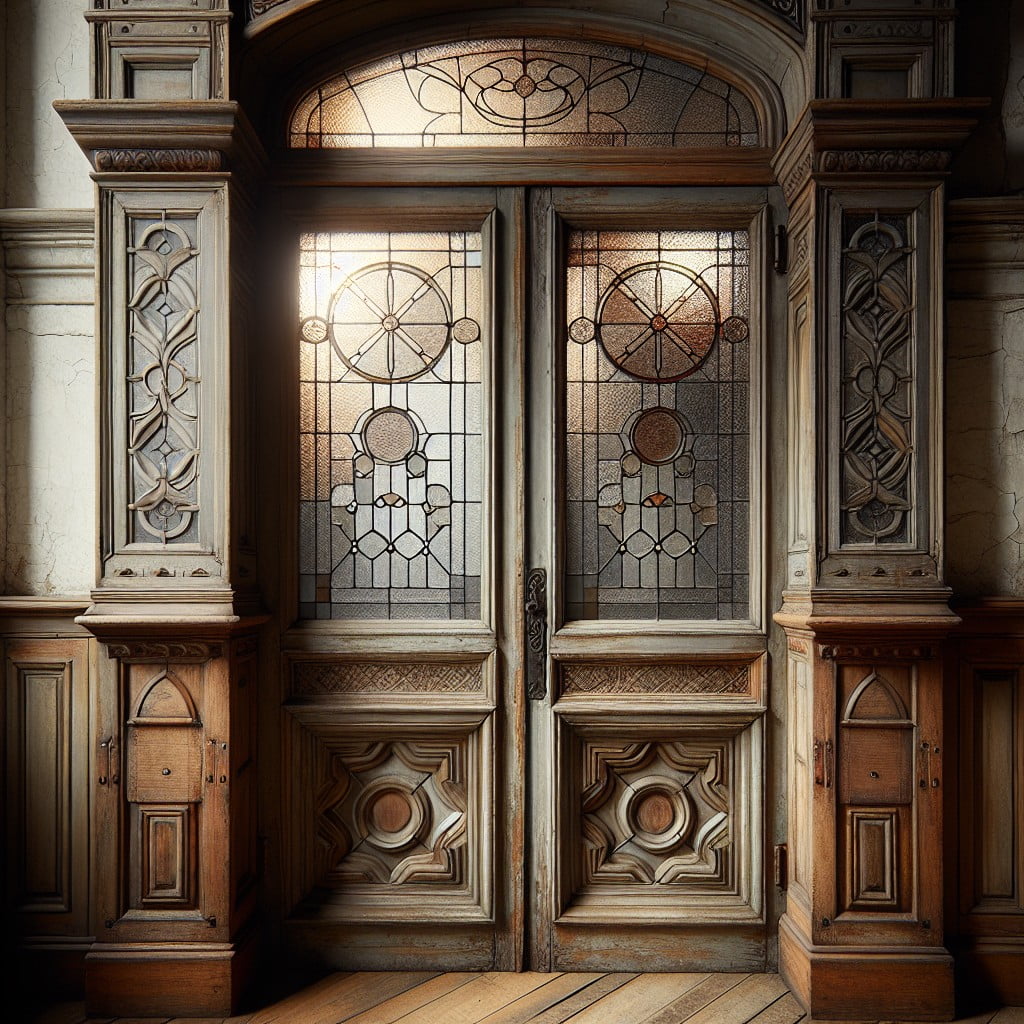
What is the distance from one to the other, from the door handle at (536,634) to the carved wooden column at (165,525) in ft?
2.79

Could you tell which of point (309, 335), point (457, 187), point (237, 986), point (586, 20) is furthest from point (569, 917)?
point (586, 20)

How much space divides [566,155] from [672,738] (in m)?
1.84

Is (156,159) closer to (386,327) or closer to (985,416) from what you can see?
(386,327)

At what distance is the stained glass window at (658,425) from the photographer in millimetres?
2863

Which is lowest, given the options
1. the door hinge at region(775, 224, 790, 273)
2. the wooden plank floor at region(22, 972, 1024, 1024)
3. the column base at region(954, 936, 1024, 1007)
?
the wooden plank floor at region(22, 972, 1024, 1024)

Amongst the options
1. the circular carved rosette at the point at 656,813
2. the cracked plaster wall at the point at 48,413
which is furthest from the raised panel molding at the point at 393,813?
the cracked plaster wall at the point at 48,413

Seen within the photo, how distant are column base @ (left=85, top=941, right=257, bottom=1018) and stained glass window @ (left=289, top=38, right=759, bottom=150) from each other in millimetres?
2466

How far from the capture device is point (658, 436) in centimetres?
287

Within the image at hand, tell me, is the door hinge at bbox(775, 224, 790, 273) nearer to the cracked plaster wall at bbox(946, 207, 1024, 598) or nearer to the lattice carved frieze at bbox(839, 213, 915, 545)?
the lattice carved frieze at bbox(839, 213, 915, 545)

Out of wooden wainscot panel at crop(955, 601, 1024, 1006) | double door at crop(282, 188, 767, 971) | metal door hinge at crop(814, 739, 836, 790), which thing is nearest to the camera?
metal door hinge at crop(814, 739, 836, 790)

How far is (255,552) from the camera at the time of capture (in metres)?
2.82

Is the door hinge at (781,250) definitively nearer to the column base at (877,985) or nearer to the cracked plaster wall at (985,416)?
the cracked plaster wall at (985,416)

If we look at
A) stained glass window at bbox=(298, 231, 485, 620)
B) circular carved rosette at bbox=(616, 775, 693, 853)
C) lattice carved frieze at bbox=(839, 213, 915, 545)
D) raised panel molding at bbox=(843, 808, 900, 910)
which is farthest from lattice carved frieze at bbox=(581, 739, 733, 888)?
lattice carved frieze at bbox=(839, 213, 915, 545)

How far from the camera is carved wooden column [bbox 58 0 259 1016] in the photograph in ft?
8.30
